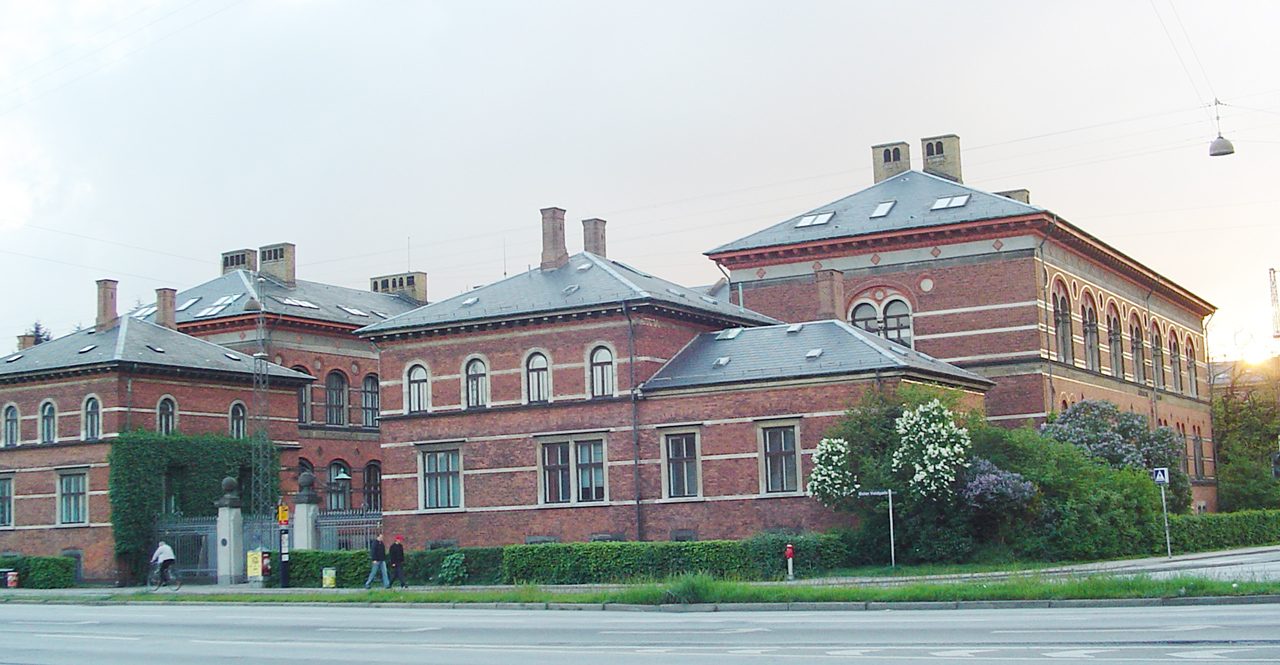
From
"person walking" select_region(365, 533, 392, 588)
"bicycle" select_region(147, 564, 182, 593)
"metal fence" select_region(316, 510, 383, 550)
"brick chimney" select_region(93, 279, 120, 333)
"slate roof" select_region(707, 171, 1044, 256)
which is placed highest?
"slate roof" select_region(707, 171, 1044, 256)

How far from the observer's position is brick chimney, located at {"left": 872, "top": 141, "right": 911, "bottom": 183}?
5834 centimetres

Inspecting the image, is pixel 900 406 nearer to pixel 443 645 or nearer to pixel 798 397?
pixel 798 397

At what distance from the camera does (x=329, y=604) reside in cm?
3309

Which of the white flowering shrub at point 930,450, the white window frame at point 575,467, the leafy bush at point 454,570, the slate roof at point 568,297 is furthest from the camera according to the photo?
the slate roof at point 568,297

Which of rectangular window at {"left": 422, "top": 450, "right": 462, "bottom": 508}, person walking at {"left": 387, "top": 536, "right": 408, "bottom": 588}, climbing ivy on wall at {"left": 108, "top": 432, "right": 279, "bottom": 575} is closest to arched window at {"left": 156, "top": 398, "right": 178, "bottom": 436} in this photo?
climbing ivy on wall at {"left": 108, "top": 432, "right": 279, "bottom": 575}

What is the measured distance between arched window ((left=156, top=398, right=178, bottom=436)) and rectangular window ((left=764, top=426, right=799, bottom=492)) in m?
22.2

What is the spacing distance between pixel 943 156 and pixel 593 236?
15.7m

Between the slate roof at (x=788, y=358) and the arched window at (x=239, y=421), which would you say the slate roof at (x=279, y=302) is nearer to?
the arched window at (x=239, y=421)

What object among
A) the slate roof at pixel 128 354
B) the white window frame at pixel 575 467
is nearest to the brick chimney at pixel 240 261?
the slate roof at pixel 128 354

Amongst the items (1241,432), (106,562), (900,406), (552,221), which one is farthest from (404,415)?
(1241,432)

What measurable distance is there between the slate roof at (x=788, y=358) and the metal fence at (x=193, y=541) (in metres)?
15.5

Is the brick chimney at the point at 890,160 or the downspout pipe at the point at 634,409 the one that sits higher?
the brick chimney at the point at 890,160

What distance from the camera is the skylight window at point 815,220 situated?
54.4m

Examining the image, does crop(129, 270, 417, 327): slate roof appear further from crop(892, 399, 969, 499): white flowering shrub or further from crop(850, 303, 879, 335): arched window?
crop(892, 399, 969, 499): white flowering shrub
